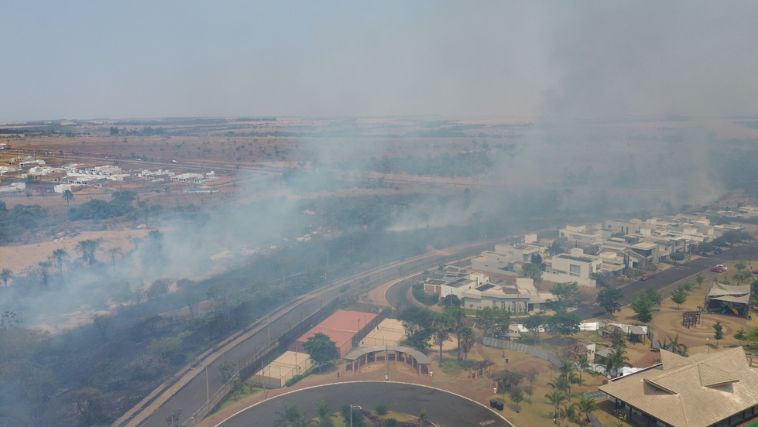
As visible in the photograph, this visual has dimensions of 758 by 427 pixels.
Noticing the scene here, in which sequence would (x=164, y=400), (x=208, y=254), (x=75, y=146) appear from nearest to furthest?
(x=164, y=400) → (x=208, y=254) → (x=75, y=146)

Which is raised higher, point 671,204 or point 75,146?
point 75,146

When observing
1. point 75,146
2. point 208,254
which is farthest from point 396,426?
point 75,146

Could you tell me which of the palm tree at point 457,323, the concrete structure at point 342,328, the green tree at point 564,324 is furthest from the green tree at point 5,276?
the green tree at point 564,324

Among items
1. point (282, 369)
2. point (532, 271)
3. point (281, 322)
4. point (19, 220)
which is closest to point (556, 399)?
point (282, 369)

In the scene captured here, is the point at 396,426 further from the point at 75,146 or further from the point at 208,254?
the point at 75,146

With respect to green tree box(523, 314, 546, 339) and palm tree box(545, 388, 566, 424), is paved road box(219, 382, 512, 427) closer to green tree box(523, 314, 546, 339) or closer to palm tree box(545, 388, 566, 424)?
palm tree box(545, 388, 566, 424)

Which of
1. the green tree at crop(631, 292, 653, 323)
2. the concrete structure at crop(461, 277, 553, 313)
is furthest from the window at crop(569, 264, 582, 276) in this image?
the green tree at crop(631, 292, 653, 323)
